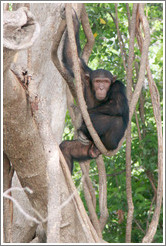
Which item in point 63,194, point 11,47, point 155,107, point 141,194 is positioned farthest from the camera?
point 141,194

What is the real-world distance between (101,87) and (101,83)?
0.05 m

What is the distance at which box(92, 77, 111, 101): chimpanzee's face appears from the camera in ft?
13.3

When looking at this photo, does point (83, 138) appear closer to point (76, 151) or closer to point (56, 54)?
point (76, 151)

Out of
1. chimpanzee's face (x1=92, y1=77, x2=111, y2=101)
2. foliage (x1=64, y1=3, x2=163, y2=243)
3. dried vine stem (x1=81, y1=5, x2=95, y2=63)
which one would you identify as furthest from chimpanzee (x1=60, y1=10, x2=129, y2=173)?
foliage (x1=64, y1=3, x2=163, y2=243)

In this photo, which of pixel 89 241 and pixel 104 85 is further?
pixel 104 85

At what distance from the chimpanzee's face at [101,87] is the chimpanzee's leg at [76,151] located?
19.1 inches

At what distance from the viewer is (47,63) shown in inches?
156

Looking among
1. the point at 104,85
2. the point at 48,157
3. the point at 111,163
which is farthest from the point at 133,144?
the point at 48,157

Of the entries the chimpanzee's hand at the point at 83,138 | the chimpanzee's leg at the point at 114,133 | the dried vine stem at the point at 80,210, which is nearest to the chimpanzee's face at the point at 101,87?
the chimpanzee's leg at the point at 114,133

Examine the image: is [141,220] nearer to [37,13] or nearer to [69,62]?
[69,62]

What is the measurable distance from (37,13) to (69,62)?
22.4 inches

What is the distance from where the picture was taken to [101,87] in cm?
407

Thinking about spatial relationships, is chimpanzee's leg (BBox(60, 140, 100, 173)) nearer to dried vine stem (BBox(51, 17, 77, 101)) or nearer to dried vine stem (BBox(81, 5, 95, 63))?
dried vine stem (BBox(51, 17, 77, 101))

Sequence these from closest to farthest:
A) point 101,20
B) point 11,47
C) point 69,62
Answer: point 11,47
point 69,62
point 101,20
